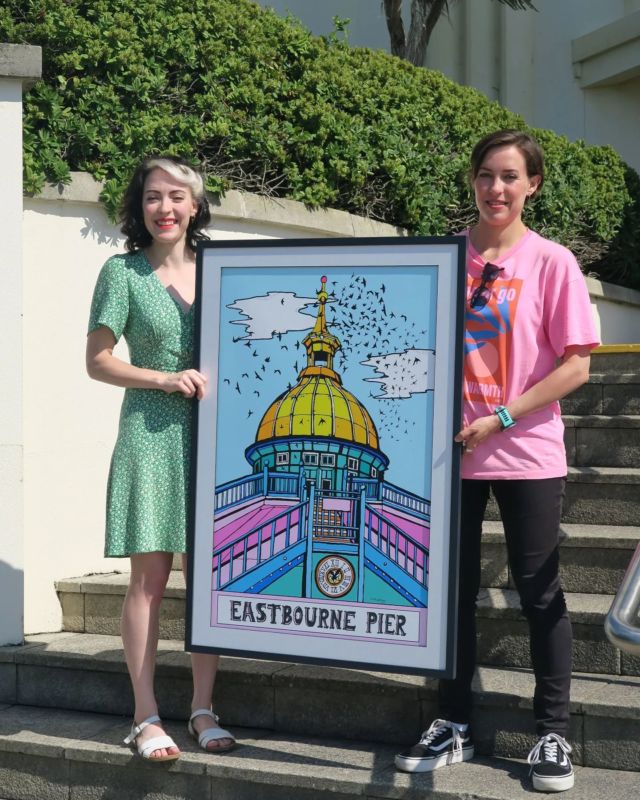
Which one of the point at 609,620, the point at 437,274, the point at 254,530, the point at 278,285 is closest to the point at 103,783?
the point at 254,530

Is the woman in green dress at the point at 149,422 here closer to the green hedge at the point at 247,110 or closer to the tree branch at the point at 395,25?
the green hedge at the point at 247,110

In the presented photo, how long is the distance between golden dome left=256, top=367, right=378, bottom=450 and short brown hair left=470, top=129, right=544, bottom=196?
2.51 feet

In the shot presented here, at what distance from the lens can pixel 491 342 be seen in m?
3.41

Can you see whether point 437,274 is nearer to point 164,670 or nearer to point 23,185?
point 164,670

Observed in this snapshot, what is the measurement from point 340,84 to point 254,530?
→ 3581 mm

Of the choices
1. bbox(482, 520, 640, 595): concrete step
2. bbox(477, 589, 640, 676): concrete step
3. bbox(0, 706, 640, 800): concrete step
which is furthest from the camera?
bbox(482, 520, 640, 595): concrete step

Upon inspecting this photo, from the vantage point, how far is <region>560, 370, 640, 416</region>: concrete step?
5523mm

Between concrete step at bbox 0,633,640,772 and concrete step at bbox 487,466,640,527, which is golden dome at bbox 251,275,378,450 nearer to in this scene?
concrete step at bbox 0,633,640,772

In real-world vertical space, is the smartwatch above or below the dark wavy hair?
below

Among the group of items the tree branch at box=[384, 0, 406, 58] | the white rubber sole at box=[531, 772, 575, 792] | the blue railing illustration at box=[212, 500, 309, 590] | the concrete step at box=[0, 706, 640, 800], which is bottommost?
the concrete step at box=[0, 706, 640, 800]

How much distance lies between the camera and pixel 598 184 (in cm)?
871

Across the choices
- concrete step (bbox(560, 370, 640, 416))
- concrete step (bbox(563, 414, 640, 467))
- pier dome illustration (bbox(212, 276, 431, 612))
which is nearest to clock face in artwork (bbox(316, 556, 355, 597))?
pier dome illustration (bbox(212, 276, 431, 612))

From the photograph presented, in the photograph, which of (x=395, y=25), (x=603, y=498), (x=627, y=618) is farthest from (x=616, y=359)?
(x=395, y=25)

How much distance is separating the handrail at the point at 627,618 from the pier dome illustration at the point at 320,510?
1.21m
